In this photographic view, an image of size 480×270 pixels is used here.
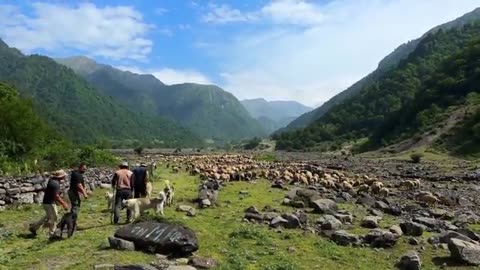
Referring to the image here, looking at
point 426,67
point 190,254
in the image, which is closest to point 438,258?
point 190,254

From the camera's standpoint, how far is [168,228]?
46.3ft

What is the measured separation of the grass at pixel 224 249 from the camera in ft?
42.3

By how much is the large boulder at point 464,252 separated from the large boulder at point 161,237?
6925mm

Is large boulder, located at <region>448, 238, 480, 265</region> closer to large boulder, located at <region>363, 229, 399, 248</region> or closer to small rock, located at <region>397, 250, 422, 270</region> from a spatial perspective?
small rock, located at <region>397, 250, 422, 270</region>

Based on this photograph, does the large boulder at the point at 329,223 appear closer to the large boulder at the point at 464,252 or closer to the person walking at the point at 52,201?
the large boulder at the point at 464,252

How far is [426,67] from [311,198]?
14978 centimetres

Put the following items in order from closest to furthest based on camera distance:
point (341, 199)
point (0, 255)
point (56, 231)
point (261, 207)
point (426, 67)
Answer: point (0, 255) < point (56, 231) < point (261, 207) < point (341, 199) < point (426, 67)

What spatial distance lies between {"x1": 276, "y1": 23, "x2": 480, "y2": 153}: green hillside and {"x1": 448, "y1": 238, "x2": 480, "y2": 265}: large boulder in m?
77.4

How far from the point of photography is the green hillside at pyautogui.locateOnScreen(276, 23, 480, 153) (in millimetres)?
100062

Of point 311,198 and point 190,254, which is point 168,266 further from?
point 311,198

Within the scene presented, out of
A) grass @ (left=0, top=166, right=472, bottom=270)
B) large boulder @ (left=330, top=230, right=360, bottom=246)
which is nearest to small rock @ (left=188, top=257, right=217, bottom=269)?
grass @ (left=0, top=166, right=472, bottom=270)

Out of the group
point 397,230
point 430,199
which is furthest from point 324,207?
point 430,199

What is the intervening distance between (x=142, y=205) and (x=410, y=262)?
28.5ft

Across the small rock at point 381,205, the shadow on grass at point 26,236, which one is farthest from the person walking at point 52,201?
the small rock at point 381,205
